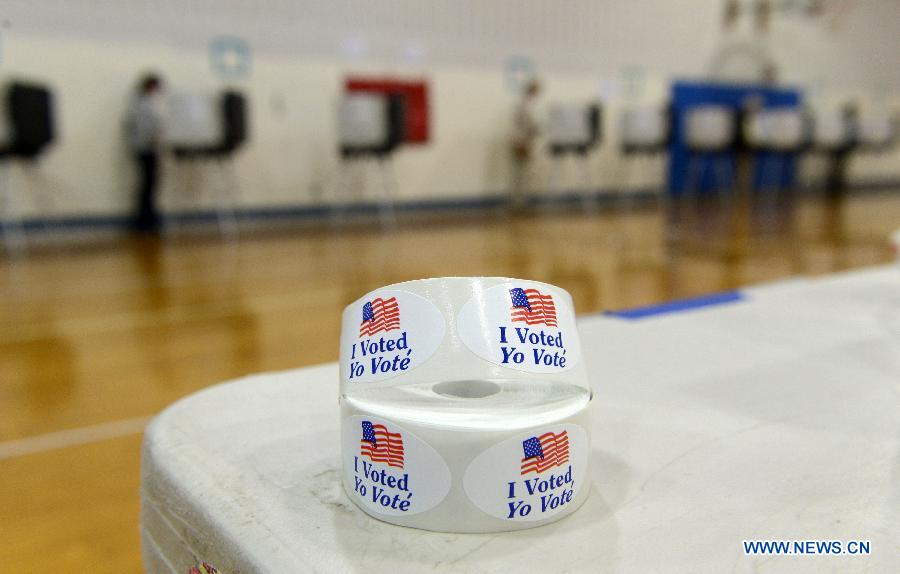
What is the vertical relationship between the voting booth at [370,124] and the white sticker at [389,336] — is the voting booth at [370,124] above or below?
above

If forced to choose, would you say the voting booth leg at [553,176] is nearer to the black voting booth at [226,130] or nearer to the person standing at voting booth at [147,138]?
the black voting booth at [226,130]

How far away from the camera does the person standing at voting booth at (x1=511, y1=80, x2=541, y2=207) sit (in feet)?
18.5

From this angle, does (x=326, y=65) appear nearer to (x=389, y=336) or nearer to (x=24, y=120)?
(x=24, y=120)

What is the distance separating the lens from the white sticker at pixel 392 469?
40cm

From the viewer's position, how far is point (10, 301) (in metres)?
2.24

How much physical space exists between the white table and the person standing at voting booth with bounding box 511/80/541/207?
500cm

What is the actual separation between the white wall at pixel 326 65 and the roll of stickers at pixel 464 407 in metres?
3.82

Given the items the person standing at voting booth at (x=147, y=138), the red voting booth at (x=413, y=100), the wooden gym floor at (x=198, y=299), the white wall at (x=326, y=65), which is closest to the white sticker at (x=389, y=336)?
the wooden gym floor at (x=198, y=299)

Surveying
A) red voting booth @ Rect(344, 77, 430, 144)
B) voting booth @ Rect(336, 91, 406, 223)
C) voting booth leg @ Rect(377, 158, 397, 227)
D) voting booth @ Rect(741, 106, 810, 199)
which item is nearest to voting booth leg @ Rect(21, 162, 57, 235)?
voting booth @ Rect(336, 91, 406, 223)

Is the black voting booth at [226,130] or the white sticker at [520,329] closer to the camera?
the white sticker at [520,329]

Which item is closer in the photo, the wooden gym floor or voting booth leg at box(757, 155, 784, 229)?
the wooden gym floor

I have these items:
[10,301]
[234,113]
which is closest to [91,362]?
[10,301]

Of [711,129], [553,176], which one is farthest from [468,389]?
[553,176]

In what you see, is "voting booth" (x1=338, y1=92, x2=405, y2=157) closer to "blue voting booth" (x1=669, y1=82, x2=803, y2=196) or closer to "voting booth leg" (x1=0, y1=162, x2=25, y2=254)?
"voting booth leg" (x1=0, y1=162, x2=25, y2=254)
